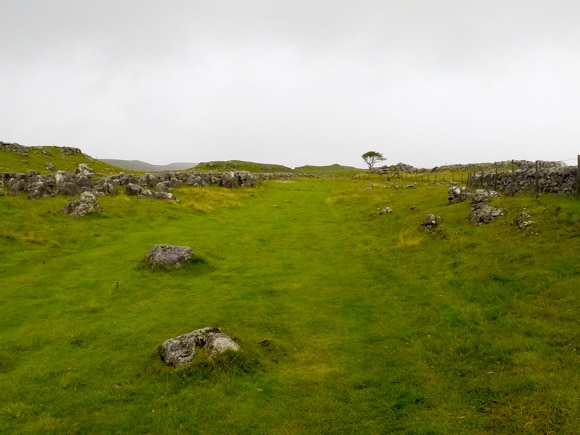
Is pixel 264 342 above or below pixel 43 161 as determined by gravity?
below

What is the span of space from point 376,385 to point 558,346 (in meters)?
6.01

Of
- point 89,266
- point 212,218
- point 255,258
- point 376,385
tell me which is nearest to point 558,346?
point 376,385

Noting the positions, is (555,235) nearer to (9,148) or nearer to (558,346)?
(558,346)

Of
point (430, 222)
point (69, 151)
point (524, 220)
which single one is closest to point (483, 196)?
point (430, 222)

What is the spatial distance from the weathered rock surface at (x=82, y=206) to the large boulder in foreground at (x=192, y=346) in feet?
89.6

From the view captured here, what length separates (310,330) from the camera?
18.1 metres

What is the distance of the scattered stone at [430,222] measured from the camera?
31797 mm

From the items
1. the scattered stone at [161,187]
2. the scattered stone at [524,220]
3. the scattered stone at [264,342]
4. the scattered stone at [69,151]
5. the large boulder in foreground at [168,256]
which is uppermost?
the scattered stone at [69,151]

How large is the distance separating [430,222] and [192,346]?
876 inches

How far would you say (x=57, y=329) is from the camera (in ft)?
61.1

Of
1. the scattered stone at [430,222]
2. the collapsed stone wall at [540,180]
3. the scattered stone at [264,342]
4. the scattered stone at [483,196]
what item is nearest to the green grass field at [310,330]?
the scattered stone at [264,342]

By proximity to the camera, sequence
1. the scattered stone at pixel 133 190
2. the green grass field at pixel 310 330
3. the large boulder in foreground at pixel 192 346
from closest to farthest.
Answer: the green grass field at pixel 310 330
the large boulder in foreground at pixel 192 346
the scattered stone at pixel 133 190

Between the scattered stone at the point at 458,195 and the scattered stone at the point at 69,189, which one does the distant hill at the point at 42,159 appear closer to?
the scattered stone at the point at 69,189

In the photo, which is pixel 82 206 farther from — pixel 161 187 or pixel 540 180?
pixel 540 180
